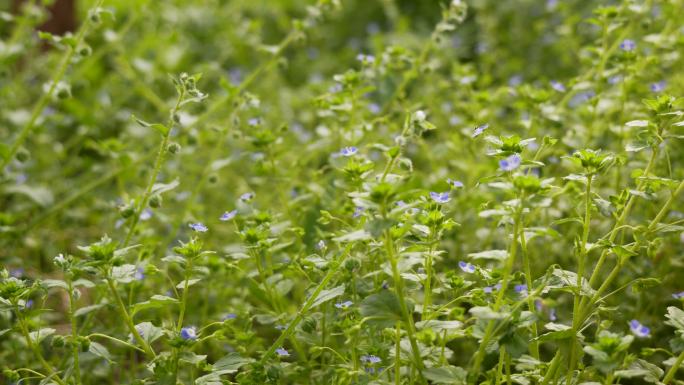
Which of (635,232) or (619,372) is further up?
(635,232)

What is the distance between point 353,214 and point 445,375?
54 centimetres

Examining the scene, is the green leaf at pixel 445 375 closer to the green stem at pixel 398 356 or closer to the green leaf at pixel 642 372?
the green stem at pixel 398 356

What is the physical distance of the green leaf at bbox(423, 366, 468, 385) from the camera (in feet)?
5.43

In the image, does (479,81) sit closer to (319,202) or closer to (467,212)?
(467,212)

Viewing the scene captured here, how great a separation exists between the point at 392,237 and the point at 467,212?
129cm

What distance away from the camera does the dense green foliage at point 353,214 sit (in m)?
1.77

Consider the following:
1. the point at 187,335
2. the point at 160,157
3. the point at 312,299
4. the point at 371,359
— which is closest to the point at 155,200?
the point at 160,157

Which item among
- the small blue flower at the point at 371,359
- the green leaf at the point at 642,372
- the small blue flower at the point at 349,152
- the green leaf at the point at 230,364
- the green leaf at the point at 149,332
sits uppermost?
the small blue flower at the point at 349,152

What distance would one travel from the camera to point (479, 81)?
11.8 feet

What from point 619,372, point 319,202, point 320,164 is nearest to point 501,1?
point 320,164

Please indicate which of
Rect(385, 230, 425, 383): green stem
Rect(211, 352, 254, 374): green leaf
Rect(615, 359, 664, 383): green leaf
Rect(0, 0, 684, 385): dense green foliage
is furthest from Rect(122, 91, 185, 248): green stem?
Rect(615, 359, 664, 383): green leaf

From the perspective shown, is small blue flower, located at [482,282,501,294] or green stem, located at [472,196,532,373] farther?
small blue flower, located at [482,282,501,294]

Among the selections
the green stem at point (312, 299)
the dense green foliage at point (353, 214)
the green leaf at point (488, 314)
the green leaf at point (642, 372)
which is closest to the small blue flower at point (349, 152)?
the dense green foliage at point (353, 214)

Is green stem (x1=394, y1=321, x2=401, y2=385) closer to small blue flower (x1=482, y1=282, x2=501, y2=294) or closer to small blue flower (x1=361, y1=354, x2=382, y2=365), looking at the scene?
small blue flower (x1=361, y1=354, x2=382, y2=365)
